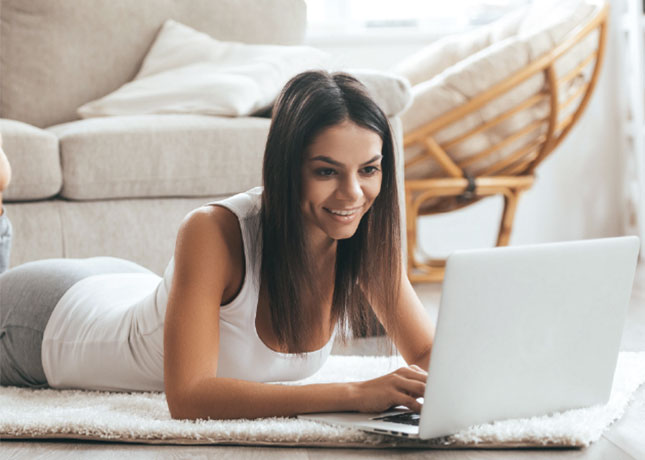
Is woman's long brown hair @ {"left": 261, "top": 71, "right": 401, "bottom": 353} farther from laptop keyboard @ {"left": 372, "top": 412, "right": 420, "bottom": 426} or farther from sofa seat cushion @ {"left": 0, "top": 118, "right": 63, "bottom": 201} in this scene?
sofa seat cushion @ {"left": 0, "top": 118, "right": 63, "bottom": 201}

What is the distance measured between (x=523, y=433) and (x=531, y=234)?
2.63 m

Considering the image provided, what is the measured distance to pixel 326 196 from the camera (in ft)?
3.69

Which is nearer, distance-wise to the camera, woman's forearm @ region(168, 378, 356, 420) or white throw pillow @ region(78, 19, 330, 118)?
woman's forearm @ region(168, 378, 356, 420)

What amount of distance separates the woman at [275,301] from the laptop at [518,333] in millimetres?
76

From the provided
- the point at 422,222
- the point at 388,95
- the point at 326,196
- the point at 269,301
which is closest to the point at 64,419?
the point at 269,301

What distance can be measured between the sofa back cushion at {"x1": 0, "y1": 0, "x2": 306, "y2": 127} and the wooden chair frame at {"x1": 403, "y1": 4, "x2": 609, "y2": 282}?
583 mm

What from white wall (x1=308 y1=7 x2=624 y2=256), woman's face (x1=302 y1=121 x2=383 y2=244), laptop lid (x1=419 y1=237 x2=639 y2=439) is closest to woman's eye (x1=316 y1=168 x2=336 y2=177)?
woman's face (x1=302 y1=121 x2=383 y2=244)

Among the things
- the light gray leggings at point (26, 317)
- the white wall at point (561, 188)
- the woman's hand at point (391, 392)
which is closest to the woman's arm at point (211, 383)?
the woman's hand at point (391, 392)

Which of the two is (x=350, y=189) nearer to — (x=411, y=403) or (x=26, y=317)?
(x=411, y=403)

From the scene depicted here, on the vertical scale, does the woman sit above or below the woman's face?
below

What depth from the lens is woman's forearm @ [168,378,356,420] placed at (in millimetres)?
1090

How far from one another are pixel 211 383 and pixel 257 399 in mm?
62

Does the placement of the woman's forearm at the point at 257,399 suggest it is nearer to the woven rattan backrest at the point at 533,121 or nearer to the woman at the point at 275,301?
the woman at the point at 275,301

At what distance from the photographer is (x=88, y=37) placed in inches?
107
